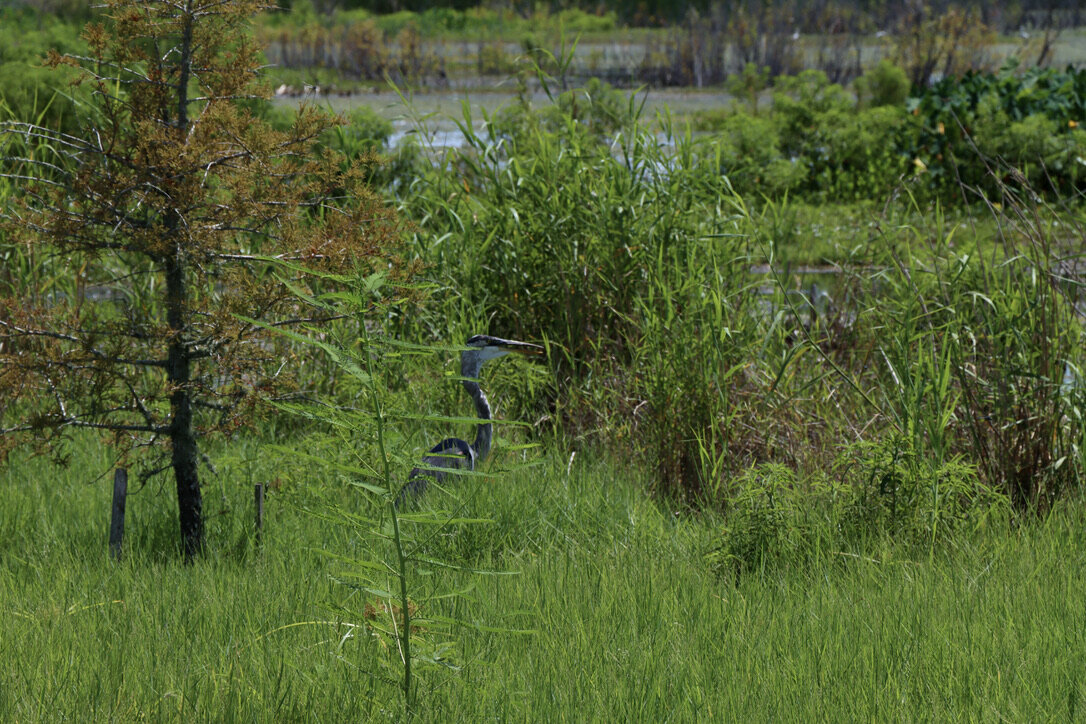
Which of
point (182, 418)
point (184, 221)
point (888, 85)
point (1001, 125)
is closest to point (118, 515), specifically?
point (182, 418)

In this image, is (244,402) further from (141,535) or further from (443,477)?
(443,477)

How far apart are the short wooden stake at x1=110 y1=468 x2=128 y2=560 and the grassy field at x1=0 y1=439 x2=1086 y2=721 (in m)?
0.06

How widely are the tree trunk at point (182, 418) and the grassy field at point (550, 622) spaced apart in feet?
0.36

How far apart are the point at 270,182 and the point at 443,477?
3.92 ft

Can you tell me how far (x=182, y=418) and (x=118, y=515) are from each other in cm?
34

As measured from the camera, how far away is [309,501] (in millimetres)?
3545

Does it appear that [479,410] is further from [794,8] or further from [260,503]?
[794,8]

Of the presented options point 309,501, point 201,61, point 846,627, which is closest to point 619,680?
point 846,627

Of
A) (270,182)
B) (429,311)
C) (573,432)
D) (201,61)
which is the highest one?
(201,61)

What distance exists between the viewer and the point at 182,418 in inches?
120

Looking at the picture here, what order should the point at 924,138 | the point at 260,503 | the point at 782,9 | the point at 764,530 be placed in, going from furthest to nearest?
1. the point at 782,9
2. the point at 924,138
3. the point at 764,530
4. the point at 260,503

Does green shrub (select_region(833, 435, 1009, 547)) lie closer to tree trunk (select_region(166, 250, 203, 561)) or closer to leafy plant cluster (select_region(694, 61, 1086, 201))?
tree trunk (select_region(166, 250, 203, 561))

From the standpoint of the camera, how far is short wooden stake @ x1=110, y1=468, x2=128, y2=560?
3047mm

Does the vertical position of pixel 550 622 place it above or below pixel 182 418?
below
